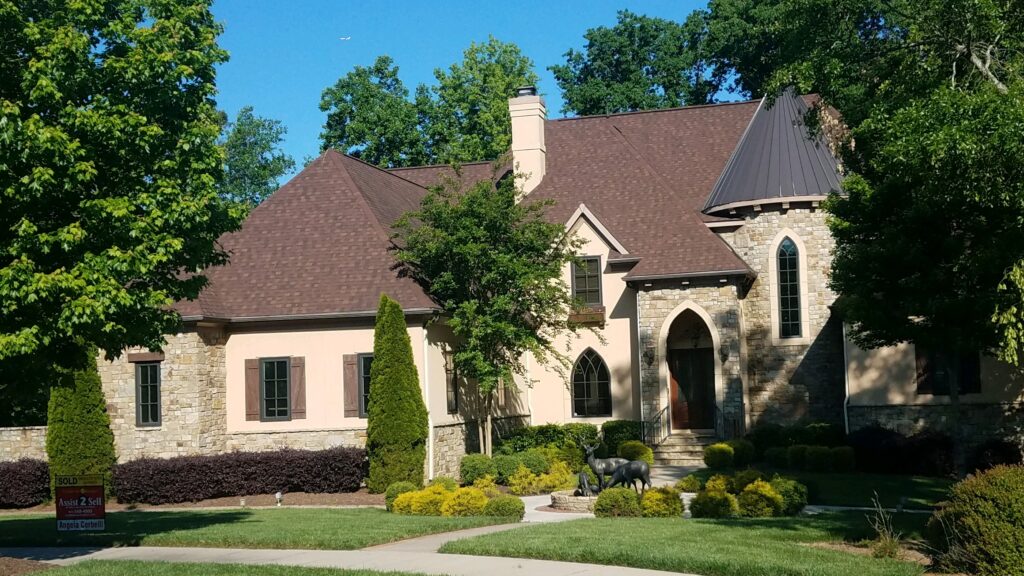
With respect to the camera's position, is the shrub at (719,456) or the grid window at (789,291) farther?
the grid window at (789,291)

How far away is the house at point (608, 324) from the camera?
86.5ft

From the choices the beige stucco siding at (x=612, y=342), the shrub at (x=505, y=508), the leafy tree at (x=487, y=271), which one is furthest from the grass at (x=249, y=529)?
the beige stucco siding at (x=612, y=342)

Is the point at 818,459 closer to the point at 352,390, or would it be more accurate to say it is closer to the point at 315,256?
the point at 352,390

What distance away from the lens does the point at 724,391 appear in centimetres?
2816

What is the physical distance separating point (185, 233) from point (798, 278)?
18415 millimetres

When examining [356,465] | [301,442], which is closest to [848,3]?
[356,465]

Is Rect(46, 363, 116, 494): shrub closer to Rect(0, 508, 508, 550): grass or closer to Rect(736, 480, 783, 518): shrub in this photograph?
Rect(0, 508, 508, 550): grass

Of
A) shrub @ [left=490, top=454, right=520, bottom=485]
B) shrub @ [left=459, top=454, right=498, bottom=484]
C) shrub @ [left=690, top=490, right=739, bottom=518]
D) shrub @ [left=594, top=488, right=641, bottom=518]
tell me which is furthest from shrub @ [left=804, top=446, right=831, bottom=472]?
shrub @ [left=594, top=488, right=641, bottom=518]

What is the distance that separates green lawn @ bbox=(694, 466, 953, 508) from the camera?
2039 cm

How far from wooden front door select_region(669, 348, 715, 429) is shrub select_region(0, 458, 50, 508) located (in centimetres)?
1605

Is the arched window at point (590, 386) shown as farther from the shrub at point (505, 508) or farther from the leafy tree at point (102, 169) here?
the leafy tree at point (102, 169)

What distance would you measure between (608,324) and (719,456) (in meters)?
6.53

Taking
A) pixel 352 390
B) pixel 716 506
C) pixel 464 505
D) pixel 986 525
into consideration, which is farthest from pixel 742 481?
pixel 352 390

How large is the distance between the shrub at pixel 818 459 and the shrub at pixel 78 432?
1576 cm
